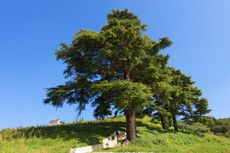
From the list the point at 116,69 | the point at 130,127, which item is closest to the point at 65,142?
the point at 130,127

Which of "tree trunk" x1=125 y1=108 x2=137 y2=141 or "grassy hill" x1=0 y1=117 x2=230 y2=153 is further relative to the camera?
"tree trunk" x1=125 y1=108 x2=137 y2=141

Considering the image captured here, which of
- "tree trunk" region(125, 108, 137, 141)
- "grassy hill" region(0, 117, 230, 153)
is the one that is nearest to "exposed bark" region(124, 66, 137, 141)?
"tree trunk" region(125, 108, 137, 141)

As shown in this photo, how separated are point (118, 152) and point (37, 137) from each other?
6.00 meters

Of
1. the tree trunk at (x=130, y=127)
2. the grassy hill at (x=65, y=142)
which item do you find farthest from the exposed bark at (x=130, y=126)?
the grassy hill at (x=65, y=142)

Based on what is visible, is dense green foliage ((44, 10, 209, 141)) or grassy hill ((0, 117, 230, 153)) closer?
grassy hill ((0, 117, 230, 153))

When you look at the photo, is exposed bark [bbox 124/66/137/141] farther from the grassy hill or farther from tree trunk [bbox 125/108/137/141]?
the grassy hill

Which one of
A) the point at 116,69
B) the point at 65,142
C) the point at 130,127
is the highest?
the point at 116,69

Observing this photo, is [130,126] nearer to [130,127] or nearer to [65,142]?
[130,127]

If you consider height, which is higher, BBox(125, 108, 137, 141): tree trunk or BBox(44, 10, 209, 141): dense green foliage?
BBox(44, 10, 209, 141): dense green foliage

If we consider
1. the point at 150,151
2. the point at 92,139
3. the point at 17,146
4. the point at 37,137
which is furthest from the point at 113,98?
the point at 17,146

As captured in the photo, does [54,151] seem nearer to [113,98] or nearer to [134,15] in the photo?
[113,98]

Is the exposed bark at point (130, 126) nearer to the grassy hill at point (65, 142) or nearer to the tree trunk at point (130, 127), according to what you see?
the tree trunk at point (130, 127)

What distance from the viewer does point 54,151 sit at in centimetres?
1388

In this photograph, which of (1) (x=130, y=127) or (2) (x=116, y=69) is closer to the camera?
(1) (x=130, y=127)
